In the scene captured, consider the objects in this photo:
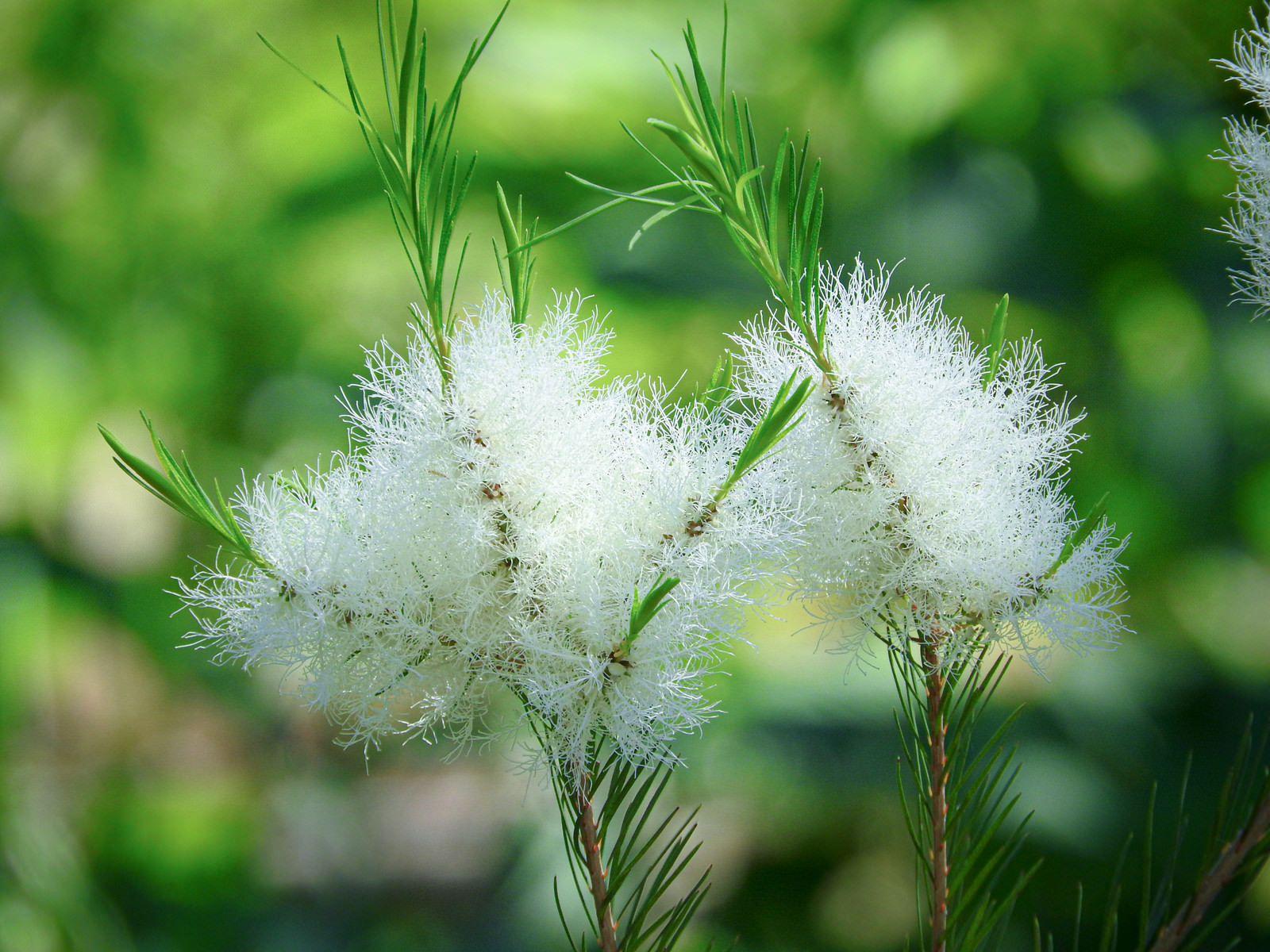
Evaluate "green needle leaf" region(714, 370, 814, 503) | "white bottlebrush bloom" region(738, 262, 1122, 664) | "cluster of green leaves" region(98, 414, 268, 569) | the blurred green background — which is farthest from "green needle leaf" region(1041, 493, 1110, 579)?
the blurred green background

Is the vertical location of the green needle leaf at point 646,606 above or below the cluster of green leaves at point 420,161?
below

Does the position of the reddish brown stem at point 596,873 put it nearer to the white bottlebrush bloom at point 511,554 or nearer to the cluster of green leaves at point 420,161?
the white bottlebrush bloom at point 511,554

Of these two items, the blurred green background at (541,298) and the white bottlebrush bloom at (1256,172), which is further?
the blurred green background at (541,298)

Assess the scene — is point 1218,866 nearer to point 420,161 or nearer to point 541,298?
point 420,161

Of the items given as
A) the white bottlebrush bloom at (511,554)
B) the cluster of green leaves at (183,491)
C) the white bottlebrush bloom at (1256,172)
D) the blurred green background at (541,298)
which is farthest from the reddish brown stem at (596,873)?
the blurred green background at (541,298)

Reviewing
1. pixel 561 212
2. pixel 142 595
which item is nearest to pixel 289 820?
pixel 142 595

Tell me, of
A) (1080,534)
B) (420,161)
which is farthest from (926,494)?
(420,161)

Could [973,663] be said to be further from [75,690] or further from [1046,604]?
[75,690]

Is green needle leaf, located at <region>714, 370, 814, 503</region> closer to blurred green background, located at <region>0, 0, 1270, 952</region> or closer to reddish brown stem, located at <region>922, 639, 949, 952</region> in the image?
reddish brown stem, located at <region>922, 639, 949, 952</region>
